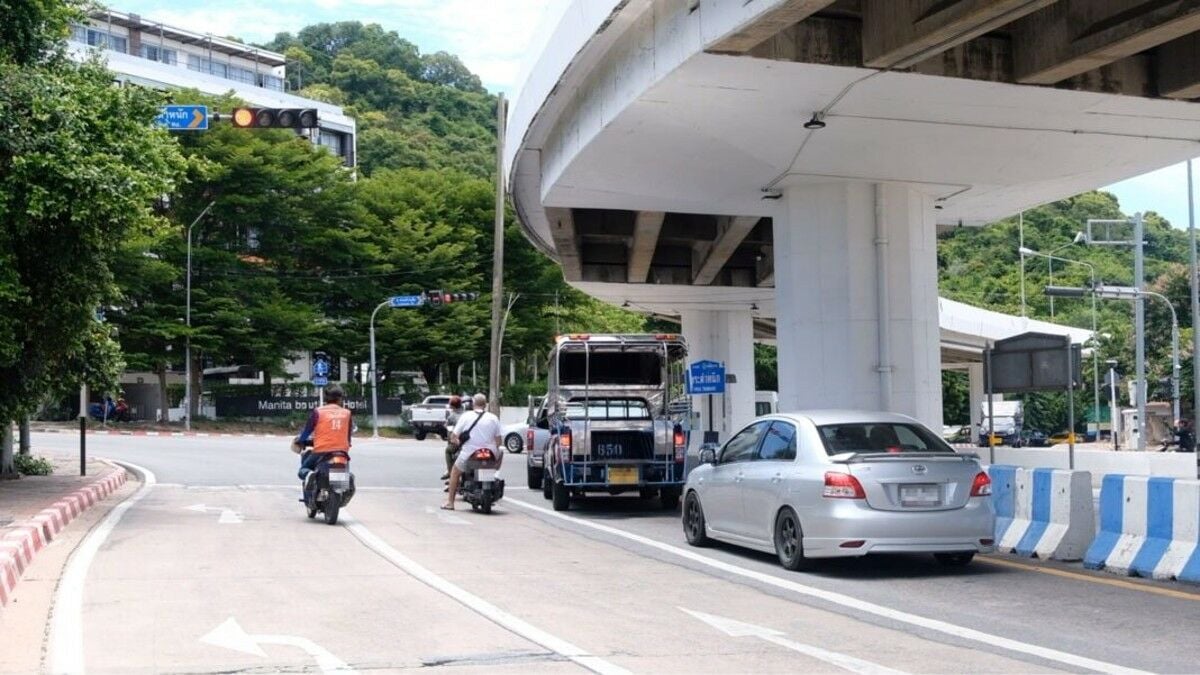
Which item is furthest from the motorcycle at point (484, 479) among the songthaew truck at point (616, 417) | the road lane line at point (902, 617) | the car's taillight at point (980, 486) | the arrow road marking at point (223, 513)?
the car's taillight at point (980, 486)

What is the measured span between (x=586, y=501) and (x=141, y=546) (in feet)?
28.0

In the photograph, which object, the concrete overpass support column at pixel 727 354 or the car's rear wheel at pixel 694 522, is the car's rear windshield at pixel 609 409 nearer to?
the car's rear wheel at pixel 694 522

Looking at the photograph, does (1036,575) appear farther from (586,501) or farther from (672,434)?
(586,501)

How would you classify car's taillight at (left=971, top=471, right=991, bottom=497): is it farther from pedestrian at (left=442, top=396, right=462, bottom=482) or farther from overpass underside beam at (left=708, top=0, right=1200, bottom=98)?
pedestrian at (left=442, top=396, right=462, bottom=482)

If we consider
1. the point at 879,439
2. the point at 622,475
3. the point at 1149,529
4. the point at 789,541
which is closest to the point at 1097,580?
the point at 1149,529

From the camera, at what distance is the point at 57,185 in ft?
51.8

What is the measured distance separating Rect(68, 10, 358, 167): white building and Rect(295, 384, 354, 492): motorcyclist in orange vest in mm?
55223

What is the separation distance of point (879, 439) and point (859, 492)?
105 centimetres

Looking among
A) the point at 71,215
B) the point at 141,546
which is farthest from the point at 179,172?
the point at 141,546

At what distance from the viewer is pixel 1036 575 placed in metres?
12.0

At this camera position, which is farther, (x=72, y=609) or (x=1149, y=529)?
(x=1149, y=529)

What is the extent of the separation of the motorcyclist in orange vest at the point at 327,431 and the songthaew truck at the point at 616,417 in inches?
143

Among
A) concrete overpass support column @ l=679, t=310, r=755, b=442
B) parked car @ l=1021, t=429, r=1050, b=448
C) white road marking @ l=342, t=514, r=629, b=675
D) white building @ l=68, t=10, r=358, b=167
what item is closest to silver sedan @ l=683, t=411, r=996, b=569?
white road marking @ l=342, t=514, r=629, b=675

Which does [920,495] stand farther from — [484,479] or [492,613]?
[484,479]
